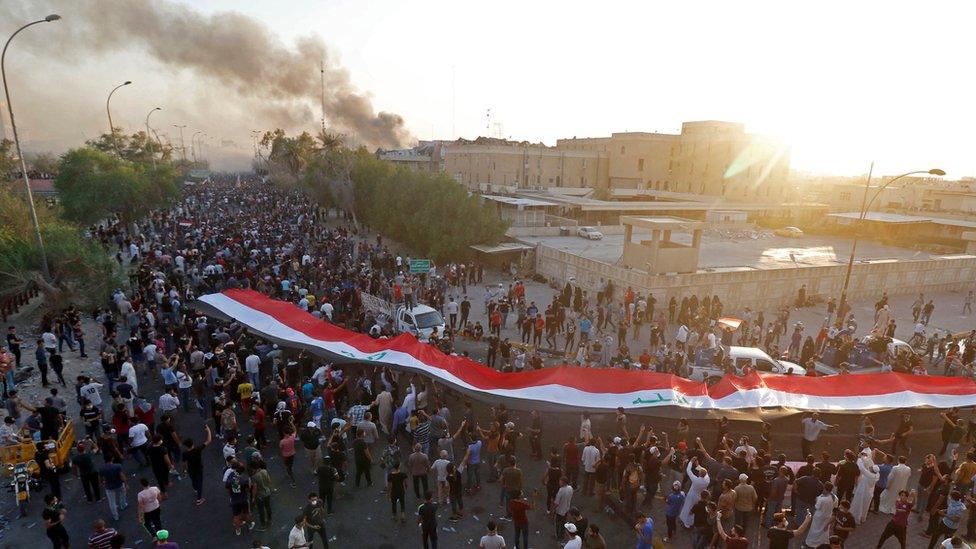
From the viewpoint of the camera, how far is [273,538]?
28.3 feet

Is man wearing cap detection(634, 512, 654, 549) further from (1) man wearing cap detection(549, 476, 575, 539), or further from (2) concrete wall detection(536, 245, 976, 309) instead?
(2) concrete wall detection(536, 245, 976, 309)

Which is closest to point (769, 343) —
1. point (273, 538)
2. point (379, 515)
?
point (379, 515)

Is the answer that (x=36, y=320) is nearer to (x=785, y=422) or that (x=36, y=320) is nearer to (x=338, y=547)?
(x=338, y=547)

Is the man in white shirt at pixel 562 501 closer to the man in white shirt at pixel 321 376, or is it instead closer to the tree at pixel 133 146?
the man in white shirt at pixel 321 376

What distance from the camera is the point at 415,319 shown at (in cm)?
1706

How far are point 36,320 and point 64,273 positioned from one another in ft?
6.59

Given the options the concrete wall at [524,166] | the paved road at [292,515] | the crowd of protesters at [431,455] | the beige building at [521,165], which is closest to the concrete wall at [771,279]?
the crowd of protesters at [431,455]

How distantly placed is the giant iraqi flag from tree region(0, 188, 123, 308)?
1307 centimetres

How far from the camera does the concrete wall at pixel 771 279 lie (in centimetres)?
2273

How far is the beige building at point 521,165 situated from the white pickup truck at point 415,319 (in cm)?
4551

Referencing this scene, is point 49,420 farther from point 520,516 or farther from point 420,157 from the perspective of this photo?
point 420,157

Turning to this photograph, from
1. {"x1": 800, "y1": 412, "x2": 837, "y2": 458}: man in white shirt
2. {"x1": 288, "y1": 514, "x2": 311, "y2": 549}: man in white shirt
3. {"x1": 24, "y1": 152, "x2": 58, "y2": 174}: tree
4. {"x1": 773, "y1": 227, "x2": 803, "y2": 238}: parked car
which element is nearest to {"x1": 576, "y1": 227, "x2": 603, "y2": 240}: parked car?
{"x1": 773, "y1": 227, "x2": 803, "y2": 238}: parked car

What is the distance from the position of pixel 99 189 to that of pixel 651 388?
39451mm

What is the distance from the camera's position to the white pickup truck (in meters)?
16.8
